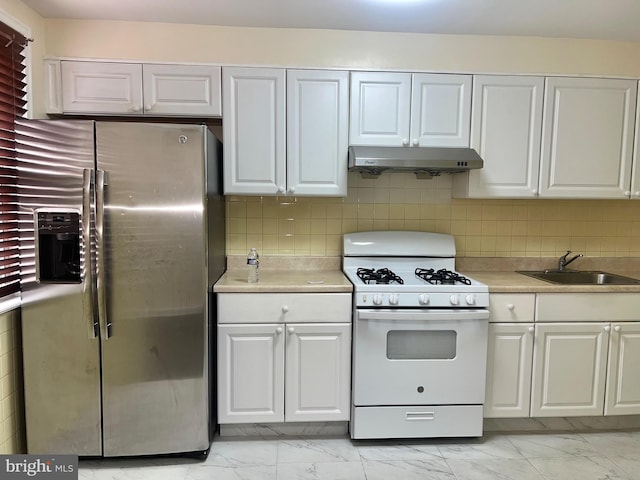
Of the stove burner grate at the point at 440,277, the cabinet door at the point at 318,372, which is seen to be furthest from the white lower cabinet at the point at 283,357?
the stove burner grate at the point at 440,277

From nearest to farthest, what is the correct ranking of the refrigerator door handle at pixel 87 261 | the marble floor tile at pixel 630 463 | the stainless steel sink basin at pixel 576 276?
the refrigerator door handle at pixel 87 261, the marble floor tile at pixel 630 463, the stainless steel sink basin at pixel 576 276

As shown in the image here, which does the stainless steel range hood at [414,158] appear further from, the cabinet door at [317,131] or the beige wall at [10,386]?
the beige wall at [10,386]

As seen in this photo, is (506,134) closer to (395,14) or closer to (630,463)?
(395,14)

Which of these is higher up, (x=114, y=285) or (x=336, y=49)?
(x=336, y=49)

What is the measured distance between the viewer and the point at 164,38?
2430mm

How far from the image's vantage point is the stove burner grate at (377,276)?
2.31m

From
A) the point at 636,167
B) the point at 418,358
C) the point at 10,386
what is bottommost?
the point at 10,386

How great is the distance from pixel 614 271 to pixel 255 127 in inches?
104

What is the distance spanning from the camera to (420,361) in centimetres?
225

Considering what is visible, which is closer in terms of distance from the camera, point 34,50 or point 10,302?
point 10,302

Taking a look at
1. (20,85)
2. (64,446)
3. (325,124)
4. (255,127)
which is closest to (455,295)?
(325,124)

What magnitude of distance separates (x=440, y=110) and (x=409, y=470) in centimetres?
199

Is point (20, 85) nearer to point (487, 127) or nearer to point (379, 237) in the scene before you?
point (379, 237)

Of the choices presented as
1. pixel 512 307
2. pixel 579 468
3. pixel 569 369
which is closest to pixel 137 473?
pixel 512 307
